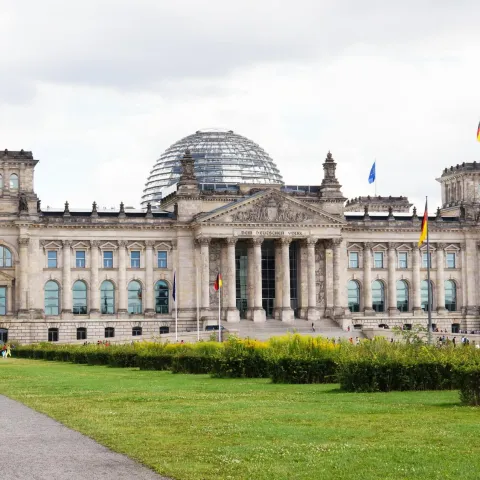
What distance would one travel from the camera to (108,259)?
380 feet

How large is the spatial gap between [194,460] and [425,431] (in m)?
6.51

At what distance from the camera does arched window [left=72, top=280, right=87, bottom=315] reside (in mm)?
114625

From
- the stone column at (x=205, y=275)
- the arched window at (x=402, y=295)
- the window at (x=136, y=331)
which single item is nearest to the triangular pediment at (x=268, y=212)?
the stone column at (x=205, y=275)

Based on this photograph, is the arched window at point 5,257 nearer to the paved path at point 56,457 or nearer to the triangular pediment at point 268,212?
the triangular pediment at point 268,212

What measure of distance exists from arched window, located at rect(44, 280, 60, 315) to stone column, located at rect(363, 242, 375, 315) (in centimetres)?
3401

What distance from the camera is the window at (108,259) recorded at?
116 meters

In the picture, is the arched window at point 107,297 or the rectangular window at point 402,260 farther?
the rectangular window at point 402,260

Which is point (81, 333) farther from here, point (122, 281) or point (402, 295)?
point (402, 295)

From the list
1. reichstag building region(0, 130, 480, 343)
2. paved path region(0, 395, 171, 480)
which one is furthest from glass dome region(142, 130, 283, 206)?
paved path region(0, 395, 171, 480)

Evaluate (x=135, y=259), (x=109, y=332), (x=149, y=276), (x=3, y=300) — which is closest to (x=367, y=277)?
(x=149, y=276)

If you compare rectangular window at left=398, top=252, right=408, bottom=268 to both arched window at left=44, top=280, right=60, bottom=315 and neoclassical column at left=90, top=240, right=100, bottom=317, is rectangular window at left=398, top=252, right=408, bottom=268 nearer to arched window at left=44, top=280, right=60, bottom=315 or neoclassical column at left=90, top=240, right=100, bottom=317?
neoclassical column at left=90, top=240, right=100, bottom=317

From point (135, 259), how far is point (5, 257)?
13.7 metres

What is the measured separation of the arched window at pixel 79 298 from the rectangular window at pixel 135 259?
5.61 meters

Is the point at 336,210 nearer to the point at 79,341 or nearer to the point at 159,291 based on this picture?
the point at 159,291
